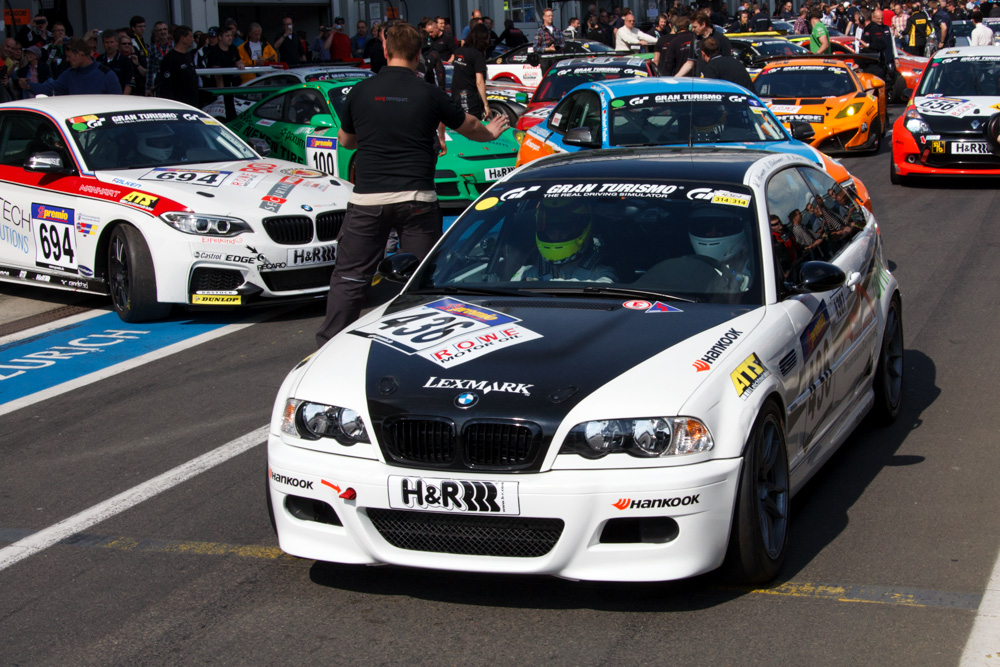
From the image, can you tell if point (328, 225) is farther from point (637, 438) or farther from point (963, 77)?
point (963, 77)

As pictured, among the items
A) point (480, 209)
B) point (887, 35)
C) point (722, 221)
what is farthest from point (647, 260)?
point (887, 35)

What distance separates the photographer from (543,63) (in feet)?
80.3

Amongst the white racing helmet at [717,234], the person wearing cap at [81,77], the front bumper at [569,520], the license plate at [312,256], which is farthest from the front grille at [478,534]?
the person wearing cap at [81,77]

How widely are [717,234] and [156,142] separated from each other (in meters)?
6.47

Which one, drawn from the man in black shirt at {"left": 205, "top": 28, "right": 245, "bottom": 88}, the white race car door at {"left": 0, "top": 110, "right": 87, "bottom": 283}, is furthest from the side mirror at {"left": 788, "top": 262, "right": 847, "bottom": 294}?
the man in black shirt at {"left": 205, "top": 28, "right": 245, "bottom": 88}

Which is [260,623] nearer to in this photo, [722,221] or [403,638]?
[403,638]

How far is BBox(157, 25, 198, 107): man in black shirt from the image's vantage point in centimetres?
1477

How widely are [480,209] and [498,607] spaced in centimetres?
210

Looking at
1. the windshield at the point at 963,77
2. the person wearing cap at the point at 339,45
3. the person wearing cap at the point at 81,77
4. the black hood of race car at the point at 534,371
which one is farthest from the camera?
the person wearing cap at the point at 339,45

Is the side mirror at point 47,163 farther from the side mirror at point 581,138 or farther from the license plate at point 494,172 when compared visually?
the license plate at point 494,172

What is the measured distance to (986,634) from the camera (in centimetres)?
393

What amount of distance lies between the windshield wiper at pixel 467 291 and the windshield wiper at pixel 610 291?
7 centimetres

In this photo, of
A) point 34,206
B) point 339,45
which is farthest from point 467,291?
point 339,45

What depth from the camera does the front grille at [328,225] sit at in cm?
942
